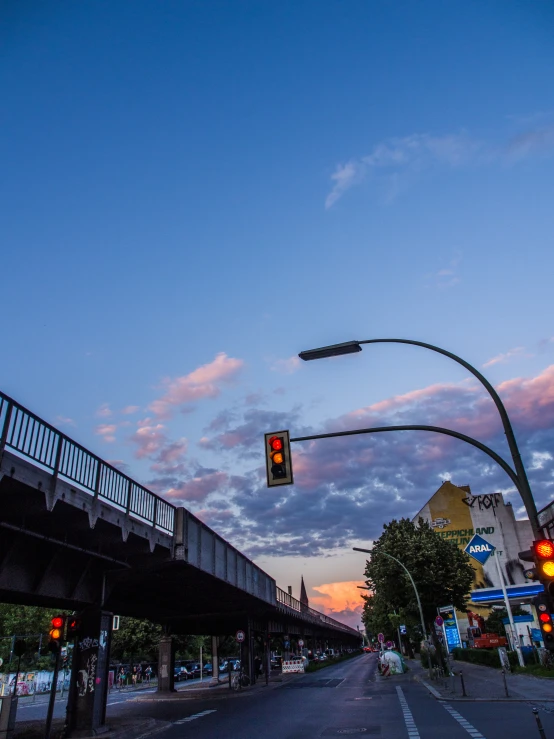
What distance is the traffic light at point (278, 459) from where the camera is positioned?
38.0ft

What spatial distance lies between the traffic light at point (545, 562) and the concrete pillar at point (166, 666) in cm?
3452

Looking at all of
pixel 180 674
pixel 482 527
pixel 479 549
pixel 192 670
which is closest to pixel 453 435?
pixel 479 549

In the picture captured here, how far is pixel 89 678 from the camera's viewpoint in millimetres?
17844

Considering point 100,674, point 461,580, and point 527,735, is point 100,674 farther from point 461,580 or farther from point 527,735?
point 461,580

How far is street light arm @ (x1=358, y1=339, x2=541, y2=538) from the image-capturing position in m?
9.68

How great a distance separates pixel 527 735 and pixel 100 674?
43.2ft

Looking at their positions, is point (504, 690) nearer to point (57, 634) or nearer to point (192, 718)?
point (192, 718)

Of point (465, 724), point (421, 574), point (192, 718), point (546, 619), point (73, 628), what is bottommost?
point (192, 718)

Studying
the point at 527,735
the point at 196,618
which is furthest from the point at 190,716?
the point at 196,618

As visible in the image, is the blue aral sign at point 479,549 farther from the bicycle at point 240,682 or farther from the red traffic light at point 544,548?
the red traffic light at point 544,548

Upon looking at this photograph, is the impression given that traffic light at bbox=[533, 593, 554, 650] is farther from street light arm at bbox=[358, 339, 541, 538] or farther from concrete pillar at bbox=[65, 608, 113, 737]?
concrete pillar at bbox=[65, 608, 113, 737]

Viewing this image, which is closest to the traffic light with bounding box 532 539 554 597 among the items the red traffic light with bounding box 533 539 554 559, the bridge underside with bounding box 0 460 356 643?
the red traffic light with bounding box 533 539 554 559

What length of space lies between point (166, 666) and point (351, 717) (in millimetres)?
22569

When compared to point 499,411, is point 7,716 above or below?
below
